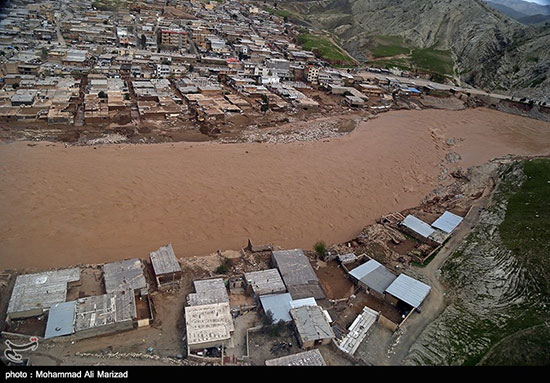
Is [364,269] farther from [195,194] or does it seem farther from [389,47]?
[389,47]

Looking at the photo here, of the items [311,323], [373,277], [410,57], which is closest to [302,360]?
[311,323]

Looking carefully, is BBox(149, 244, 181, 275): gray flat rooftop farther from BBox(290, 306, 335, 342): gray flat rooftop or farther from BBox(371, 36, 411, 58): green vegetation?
BBox(371, 36, 411, 58): green vegetation

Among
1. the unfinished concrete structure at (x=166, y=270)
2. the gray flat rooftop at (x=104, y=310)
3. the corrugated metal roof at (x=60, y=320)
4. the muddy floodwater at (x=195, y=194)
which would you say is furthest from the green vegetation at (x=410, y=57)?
the corrugated metal roof at (x=60, y=320)

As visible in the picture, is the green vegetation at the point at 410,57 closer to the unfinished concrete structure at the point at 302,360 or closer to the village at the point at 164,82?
the village at the point at 164,82

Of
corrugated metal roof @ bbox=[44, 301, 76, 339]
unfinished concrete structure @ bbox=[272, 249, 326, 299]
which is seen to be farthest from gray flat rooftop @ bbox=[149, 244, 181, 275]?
unfinished concrete structure @ bbox=[272, 249, 326, 299]

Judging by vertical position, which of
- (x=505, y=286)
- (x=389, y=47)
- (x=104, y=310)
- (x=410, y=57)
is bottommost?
(x=104, y=310)

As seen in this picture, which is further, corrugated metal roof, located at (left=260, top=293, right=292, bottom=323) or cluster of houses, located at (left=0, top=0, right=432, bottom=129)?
cluster of houses, located at (left=0, top=0, right=432, bottom=129)

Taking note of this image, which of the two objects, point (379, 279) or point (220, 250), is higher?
point (379, 279)
